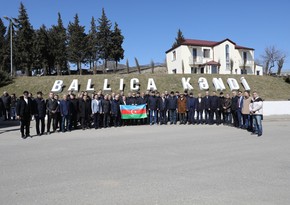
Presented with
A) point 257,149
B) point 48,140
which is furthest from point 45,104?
point 257,149

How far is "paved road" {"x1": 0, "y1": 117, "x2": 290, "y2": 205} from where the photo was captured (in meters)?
4.96

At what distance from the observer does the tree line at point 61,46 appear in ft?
158

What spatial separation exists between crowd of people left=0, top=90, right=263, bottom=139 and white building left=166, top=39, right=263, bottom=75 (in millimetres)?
33501

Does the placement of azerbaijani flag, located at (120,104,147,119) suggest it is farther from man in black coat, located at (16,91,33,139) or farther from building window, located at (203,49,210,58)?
building window, located at (203,49,210,58)

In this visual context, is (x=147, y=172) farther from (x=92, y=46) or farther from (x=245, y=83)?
(x=92, y=46)

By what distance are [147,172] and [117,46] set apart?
52907mm

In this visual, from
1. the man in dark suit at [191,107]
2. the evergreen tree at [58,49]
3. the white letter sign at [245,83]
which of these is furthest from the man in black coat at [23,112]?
the evergreen tree at [58,49]

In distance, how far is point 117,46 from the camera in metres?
57.5

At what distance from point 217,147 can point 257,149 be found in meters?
1.27

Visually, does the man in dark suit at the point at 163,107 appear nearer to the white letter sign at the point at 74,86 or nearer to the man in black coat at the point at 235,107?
the man in black coat at the point at 235,107

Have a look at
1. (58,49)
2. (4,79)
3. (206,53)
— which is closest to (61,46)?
→ (58,49)

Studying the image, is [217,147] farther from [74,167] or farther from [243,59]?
[243,59]

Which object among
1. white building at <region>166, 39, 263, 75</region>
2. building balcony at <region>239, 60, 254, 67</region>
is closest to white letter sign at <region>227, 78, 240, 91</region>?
white building at <region>166, 39, 263, 75</region>

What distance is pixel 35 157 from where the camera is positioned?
8.34 metres
